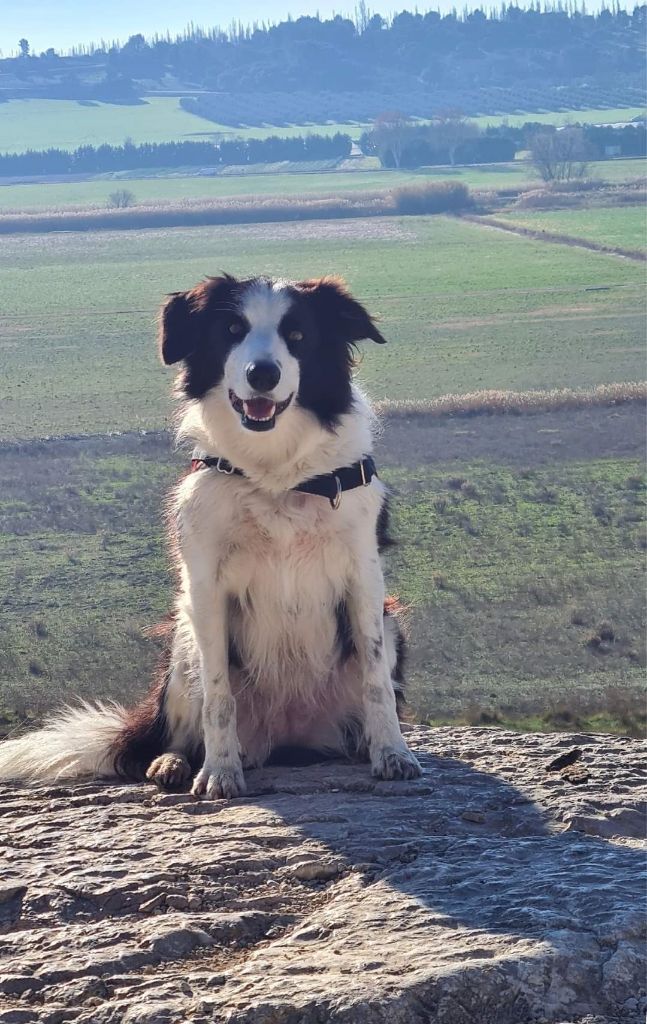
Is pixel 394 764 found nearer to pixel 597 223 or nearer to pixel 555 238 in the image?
pixel 555 238

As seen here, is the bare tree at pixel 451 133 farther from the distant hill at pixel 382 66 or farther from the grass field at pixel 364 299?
the grass field at pixel 364 299

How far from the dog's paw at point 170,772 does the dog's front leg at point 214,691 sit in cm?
11

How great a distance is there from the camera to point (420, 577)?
17344 mm

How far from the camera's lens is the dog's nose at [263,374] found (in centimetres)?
528

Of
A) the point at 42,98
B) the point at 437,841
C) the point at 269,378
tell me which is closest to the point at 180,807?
the point at 437,841

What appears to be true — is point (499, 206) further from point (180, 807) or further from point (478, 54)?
point (478, 54)

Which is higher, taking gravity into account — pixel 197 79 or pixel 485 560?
pixel 197 79

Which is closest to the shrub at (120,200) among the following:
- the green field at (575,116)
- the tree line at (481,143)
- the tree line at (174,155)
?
the tree line at (174,155)

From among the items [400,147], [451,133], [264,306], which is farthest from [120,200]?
[264,306]

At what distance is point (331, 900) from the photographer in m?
4.11

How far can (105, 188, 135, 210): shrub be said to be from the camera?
182 feet

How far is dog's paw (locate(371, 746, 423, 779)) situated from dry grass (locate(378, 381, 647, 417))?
864 inches

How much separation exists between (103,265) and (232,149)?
139ft

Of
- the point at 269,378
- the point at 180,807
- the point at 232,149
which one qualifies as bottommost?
the point at 180,807
